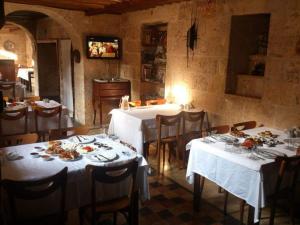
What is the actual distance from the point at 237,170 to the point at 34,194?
179cm

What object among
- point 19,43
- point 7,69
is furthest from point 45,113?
point 19,43

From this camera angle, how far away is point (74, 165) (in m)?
2.50

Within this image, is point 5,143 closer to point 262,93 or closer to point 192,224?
point 192,224

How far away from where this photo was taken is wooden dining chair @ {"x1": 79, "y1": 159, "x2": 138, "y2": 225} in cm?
230

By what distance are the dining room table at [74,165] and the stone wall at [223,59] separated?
95.5 inches

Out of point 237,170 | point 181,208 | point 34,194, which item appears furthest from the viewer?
point 181,208

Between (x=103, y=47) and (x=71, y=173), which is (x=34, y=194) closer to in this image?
(x=71, y=173)

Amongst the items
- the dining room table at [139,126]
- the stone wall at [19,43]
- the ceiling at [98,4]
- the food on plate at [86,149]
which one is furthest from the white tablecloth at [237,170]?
the stone wall at [19,43]

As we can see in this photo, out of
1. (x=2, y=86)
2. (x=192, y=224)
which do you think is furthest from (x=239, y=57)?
(x=2, y=86)

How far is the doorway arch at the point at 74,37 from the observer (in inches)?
237

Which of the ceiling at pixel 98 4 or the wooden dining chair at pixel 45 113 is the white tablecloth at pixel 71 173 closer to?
the wooden dining chair at pixel 45 113

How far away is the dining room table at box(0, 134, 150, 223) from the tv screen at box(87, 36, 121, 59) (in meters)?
4.24

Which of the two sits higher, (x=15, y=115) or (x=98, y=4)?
(x=98, y=4)

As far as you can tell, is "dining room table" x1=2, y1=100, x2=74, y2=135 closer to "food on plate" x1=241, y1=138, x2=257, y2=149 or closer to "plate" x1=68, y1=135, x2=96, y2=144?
"plate" x1=68, y1=135, x2=96, y2=144
